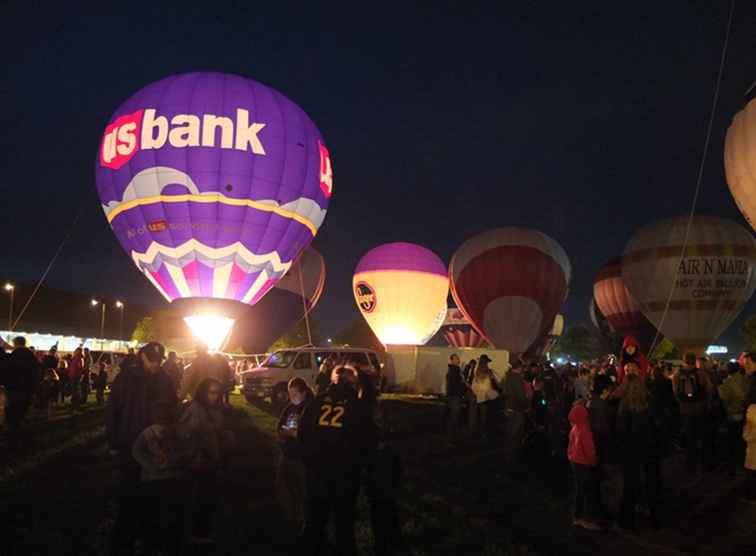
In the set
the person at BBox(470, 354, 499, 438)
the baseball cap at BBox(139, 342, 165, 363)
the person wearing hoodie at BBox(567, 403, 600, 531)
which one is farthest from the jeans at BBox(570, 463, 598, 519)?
the person at BBox(470, 354, 499, 438)

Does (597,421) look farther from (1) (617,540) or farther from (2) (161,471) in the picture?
(2) (161,471)

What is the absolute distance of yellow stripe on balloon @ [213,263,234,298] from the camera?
18.2 metres

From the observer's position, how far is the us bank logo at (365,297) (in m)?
33.8

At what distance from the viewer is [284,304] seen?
3684 cm

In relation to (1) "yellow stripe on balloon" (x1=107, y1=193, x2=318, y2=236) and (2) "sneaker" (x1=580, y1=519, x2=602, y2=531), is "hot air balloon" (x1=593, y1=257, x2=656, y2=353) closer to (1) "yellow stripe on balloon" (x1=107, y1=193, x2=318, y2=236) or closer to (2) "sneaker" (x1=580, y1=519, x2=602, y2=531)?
(1) "yellow stripe on balloon" (x1=107, y1=193, x2=318, y2=236)

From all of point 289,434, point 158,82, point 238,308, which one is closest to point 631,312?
point 238,308

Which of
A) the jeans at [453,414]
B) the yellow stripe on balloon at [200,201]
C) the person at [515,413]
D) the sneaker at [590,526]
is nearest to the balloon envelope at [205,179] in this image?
the yellow stripe on balloon at [200,201]

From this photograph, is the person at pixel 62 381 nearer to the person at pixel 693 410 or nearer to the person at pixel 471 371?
the person at pixel 471 371

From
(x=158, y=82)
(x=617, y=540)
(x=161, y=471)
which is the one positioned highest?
(x=158, y=82)

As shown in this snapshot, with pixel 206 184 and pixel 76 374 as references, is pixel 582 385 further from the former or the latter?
pixel 76 374

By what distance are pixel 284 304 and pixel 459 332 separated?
72.4 feet

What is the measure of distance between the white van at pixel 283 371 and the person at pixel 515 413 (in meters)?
6.98

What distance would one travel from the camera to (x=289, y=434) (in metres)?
5.73

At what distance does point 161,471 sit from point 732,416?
815cm
